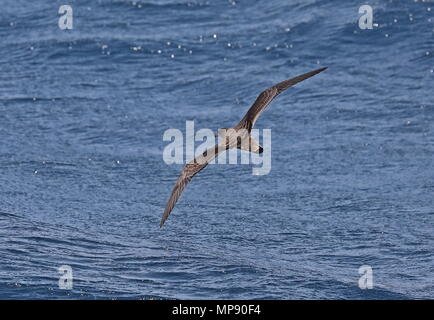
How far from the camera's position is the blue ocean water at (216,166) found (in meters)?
19.4

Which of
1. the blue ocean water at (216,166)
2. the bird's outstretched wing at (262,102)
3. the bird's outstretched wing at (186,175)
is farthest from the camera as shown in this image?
the blue ocean water at (216,166)

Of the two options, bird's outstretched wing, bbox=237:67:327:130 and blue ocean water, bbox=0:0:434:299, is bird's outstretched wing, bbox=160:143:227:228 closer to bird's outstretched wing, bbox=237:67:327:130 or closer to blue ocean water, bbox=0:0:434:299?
bird's outstretched wing, bbox=237:67:327:130

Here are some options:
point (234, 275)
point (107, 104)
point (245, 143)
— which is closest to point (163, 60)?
point (107, 104)

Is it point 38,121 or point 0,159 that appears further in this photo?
point 38,121

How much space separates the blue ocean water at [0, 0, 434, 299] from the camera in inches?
763

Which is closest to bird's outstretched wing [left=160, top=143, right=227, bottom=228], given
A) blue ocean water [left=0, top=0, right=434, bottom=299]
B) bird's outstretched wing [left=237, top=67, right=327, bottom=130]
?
bird's outstretched wing [left=237, top=67, right=327, bottom=130]

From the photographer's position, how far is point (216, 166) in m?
24.2

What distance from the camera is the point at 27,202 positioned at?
22.4 m

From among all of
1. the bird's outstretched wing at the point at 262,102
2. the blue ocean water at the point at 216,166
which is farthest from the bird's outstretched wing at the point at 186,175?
the blue ocean water at the point at 216,166

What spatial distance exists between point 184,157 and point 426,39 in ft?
21.7

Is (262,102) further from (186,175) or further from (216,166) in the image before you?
(216,166)

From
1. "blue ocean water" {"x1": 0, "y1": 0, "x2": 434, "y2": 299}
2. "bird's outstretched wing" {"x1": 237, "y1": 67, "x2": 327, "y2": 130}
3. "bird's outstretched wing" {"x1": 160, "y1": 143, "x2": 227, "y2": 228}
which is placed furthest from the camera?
"blue ocean water" {"x1": 0, "y1": 0, "x2": 434, "y2": 299}

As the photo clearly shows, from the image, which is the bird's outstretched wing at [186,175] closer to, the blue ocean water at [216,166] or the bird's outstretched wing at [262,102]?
the bird's outstretched wing at [262,102]
